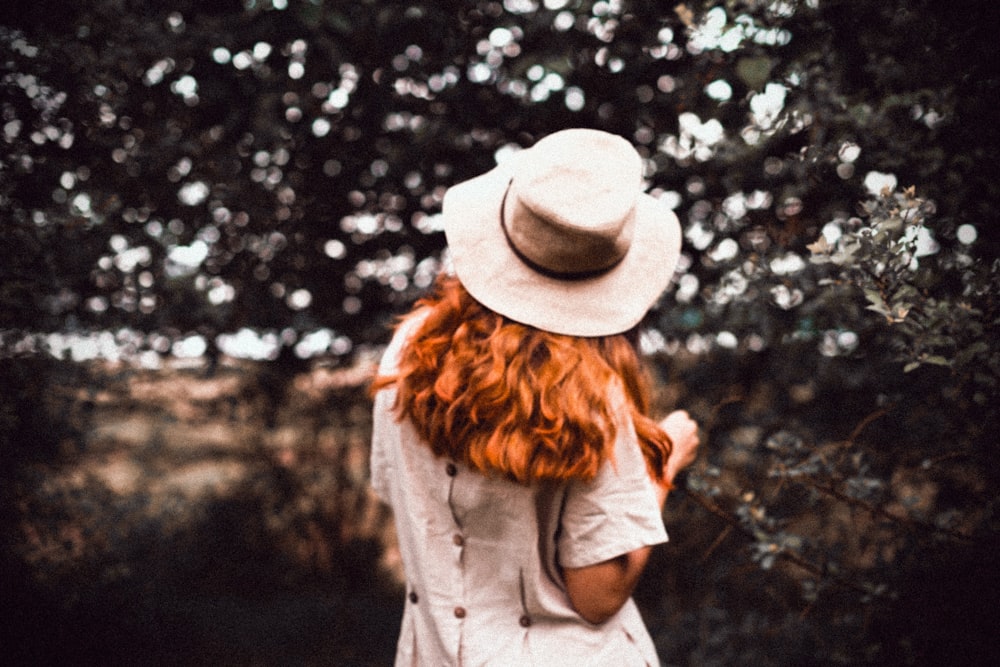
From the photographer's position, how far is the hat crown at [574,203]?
1.31 m

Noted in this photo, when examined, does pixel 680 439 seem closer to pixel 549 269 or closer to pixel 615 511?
pixel 615 511

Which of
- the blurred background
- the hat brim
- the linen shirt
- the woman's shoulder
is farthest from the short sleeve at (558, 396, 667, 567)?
the blurred background

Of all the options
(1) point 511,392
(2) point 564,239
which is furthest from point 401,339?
(2) point 564,239

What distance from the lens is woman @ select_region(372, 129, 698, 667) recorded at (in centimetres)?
134

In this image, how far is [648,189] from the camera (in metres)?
2.27

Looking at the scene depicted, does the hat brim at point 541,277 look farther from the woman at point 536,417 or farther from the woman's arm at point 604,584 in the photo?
the woman's arm at point 604,584

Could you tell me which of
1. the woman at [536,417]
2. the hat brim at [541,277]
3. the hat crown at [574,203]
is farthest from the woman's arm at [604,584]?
the hat crown at [574,203]

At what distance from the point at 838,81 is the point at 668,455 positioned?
1.11m

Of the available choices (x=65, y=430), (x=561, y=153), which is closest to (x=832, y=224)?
(x=561, y=153)

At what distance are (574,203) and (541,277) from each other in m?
0.16

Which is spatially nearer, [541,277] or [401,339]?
[541,277]

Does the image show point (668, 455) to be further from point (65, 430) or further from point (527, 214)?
point (65, 430)

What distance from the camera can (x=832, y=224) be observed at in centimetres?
202

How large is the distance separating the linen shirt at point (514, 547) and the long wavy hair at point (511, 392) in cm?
6
